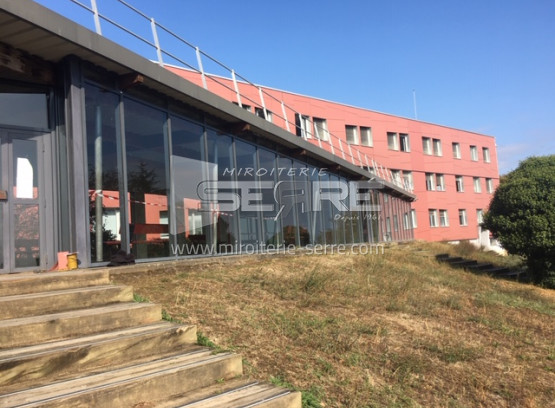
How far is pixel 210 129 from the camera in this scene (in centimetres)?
1089

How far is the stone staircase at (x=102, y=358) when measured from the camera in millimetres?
3463

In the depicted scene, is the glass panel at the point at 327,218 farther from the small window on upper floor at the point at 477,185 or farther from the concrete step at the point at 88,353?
the small window on upper floor at the point at 477,185

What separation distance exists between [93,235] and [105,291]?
7.84 feet

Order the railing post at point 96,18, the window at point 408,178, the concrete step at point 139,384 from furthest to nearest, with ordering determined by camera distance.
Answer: the window at point 408,178, the railing post at point 96,18, the concrete step at point 139,384

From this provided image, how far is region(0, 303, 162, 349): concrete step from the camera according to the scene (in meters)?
4.04

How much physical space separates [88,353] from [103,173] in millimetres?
4357

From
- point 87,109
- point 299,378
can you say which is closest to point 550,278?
point 299,378

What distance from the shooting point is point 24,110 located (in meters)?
7.26

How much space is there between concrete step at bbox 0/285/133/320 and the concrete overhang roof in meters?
3.71

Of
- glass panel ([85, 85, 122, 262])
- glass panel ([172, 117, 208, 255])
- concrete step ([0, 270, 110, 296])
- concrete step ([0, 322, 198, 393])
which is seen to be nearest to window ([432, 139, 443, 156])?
glass panel ([172, 117, 208, 255])

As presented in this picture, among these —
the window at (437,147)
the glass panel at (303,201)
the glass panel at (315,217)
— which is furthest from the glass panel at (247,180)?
the window at (437,147)

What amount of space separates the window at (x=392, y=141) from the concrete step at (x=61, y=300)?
106 feet

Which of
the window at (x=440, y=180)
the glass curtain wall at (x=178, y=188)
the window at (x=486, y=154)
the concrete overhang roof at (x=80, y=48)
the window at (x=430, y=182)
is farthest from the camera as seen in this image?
the window at (x=486, y=154)

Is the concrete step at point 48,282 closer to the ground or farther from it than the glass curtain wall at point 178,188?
closer to the ground
